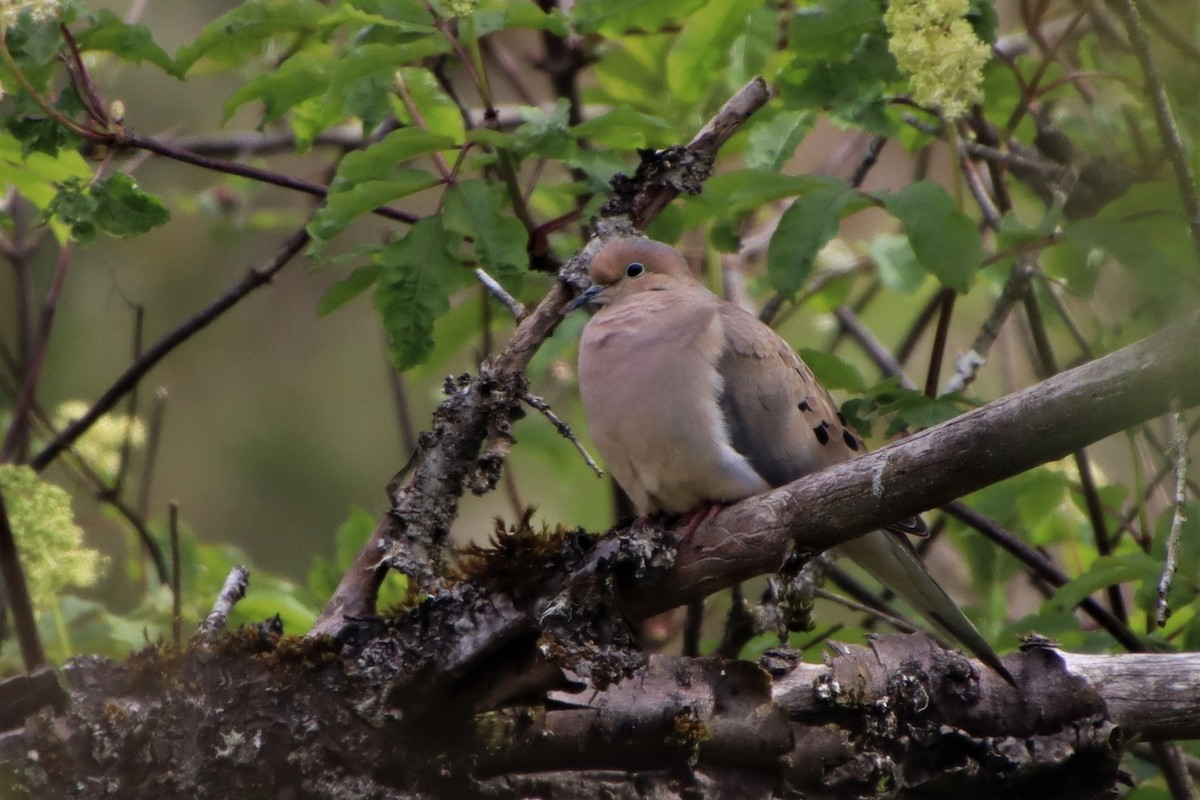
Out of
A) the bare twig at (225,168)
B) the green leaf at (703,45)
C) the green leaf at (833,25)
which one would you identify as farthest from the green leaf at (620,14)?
the bare twig at (225,168)

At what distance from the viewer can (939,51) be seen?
8.79 feet

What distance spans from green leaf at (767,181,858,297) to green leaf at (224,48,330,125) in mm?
1089

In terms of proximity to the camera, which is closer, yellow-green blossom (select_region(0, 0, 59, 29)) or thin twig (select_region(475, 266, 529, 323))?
yellow-green blossom (select_region(0, 0, 59, 29))

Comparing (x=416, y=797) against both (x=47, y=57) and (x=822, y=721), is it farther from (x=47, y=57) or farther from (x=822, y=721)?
(x=47, y=57)

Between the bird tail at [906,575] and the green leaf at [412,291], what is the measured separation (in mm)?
1118

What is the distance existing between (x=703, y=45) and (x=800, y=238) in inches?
27.9

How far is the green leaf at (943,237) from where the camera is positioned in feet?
8.87

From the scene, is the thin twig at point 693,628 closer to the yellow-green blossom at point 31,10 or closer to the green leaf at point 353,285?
the green leaf at point 353,285

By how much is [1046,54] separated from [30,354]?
117 inches

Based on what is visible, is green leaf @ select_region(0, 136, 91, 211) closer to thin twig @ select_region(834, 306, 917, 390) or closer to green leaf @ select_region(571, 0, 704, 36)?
green leaf @ select_region(571, 0, 704, 36)

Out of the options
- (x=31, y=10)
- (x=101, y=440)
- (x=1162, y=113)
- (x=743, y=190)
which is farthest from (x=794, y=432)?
(x=101, y=440)

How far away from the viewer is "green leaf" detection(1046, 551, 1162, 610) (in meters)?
2.78

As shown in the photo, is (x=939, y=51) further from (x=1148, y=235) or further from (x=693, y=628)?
(x=693, y=628)

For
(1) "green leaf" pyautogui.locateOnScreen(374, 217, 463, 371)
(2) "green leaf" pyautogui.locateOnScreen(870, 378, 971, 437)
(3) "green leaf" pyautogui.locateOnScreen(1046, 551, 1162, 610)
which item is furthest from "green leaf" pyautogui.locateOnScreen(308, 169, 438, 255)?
(3) "green leaf" pyautogui.locateOnScreen(1046, 551, 1162, 610)
